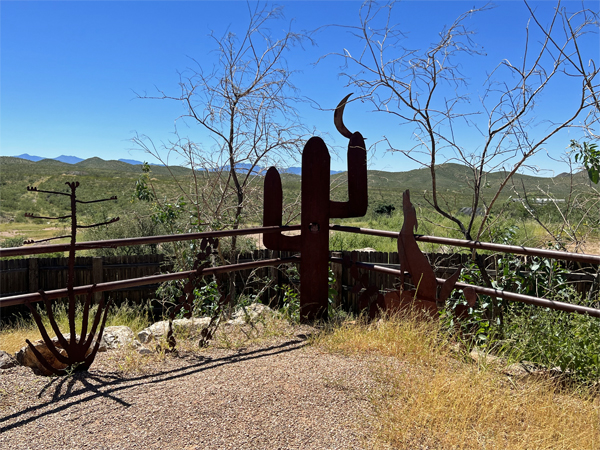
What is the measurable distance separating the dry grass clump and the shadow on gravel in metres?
1.15

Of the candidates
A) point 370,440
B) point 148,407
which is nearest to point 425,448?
point 370,440

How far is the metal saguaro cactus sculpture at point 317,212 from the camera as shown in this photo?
4.73 m

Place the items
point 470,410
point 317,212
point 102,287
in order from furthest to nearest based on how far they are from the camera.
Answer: point 317,212
point 102,287
point 470,410

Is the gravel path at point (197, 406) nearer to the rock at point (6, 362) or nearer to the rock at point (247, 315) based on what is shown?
the rock at point (6, 362)

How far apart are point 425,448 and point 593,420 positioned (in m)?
0.98

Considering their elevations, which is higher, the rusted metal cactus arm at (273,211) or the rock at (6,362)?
the rusted metal cactus arm at (273,211)

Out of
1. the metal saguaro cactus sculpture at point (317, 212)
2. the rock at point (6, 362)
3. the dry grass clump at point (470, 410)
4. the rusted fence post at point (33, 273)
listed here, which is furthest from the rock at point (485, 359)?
the rusted fence post at point (33, 273)

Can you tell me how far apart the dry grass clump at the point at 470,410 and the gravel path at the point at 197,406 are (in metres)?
0.17

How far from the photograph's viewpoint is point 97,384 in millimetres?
3297

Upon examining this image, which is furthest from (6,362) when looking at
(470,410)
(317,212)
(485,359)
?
(485,359)

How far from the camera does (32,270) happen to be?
10.3 metres

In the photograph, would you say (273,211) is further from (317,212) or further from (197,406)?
(197,406)

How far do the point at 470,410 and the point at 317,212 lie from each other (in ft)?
8.03

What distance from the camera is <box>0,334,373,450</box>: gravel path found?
2545mm
